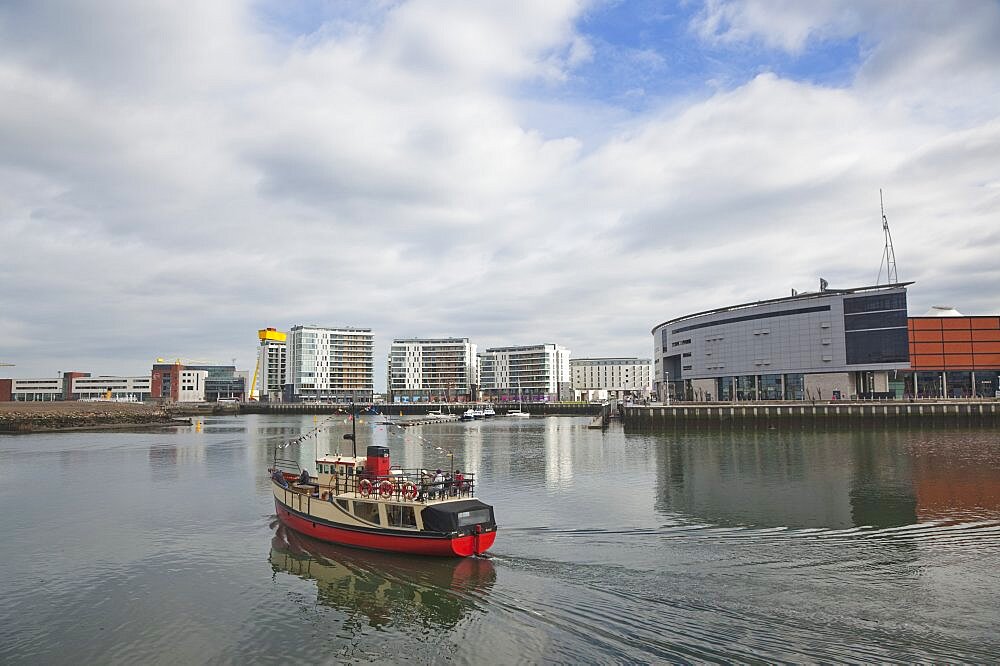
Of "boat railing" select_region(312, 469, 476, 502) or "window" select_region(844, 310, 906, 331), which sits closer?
"boat railing" select_region(312, 469, 476, 502)

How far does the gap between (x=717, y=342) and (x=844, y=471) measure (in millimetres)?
77772

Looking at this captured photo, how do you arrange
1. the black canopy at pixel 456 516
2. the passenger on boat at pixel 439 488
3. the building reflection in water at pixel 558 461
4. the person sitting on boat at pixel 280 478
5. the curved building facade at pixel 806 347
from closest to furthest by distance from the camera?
the black canopy at pixel 456 516
the passenger on boat at pixel 439 488
the person sitting on boat at pixel 280 478
the building reflection in water at pixel 558 461
the curved building facade at pixel 806 347

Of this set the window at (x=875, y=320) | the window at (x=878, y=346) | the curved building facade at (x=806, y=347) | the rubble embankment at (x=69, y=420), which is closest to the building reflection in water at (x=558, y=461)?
the curved building facade at (x=806, y=347)

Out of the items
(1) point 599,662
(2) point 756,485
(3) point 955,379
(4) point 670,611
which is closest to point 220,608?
(1) point 599,662

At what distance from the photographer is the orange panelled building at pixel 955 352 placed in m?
110

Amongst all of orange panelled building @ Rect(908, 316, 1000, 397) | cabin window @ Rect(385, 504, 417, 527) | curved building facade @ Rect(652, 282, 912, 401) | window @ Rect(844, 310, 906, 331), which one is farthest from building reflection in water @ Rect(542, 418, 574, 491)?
orange panelled building @ Rect(908, 316, 1000, 397)

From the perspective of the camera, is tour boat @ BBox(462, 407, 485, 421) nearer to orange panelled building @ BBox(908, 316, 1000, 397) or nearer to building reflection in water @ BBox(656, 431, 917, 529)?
building reflection in water @ BBox(656, 431, 917, 529)

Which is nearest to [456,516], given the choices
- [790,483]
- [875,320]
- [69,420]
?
[790,483]

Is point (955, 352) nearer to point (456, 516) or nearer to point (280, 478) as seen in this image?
point (456, 516)

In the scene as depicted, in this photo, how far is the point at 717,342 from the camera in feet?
403

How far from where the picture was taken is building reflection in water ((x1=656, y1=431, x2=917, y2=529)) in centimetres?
3175

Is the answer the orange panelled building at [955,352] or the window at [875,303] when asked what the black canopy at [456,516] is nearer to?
the window at [875,303]

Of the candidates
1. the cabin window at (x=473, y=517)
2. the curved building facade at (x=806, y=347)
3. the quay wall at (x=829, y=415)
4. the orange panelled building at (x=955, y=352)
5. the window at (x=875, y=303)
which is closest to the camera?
the cabin window at (x=473, y=517)

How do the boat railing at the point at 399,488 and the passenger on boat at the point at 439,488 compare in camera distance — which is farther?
the passenger on boat at the point at 439,488
